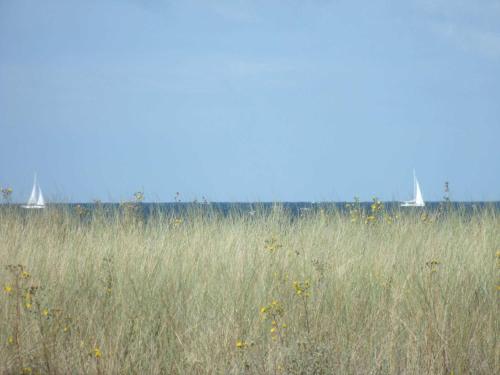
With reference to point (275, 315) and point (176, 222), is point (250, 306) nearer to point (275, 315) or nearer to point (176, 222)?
point (275, 315)

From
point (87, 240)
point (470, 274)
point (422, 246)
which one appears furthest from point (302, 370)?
point (87, 240)

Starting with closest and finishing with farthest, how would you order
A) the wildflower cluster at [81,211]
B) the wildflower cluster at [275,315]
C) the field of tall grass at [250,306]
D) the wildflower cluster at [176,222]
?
the wildflower cluster at [275,315], the field of tall grass at [250,306], the wildflower cluster at [176,222], the wildflower cluster at [81,211]

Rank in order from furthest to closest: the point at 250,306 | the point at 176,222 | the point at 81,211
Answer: the point at 81,211, the point at 176,222, the point at 250,306

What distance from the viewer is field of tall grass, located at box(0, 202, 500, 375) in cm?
405

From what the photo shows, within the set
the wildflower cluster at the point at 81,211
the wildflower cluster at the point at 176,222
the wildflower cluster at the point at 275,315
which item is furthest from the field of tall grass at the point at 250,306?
the wildflower cluster at the point at 81,211

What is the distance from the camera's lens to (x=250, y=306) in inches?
196

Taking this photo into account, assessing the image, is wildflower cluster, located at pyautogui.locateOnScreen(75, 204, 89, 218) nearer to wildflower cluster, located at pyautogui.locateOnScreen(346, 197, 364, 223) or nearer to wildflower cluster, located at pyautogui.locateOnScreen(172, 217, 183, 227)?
wildflower cluster, located at pyautogui.locateOnScreen(172, 217, 183, 227)

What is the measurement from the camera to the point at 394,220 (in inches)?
333

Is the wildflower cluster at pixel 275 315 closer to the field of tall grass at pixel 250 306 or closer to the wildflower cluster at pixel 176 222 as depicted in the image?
the field of tall grass at pixel 250 306

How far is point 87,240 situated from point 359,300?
3480 mm

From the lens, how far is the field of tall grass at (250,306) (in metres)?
4.05

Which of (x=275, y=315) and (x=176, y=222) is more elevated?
(x=176, y=222)

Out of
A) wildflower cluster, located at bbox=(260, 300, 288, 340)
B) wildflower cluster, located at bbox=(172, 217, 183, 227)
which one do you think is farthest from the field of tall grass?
wildflower cluster, located at bbox=(172, 217, 183, 227)

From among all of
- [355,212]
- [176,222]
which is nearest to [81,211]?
[176,222]
